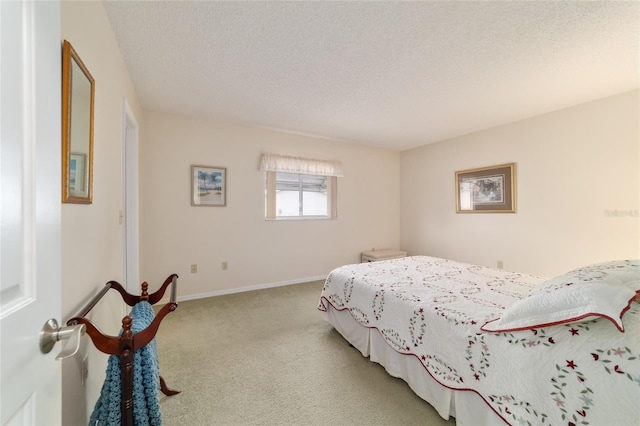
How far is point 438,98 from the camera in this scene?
2717mm

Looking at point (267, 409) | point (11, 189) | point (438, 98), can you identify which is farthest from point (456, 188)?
point (11, 189)

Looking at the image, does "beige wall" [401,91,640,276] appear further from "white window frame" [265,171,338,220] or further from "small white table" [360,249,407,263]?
"white window frame" [265,171,338,220]

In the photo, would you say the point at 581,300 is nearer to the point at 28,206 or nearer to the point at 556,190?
the point at 28,206

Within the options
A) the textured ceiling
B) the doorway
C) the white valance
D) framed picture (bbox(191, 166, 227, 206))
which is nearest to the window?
the white valance

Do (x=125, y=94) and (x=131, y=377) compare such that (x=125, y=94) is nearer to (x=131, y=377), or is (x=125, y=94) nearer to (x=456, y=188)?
(x=131, y=377)

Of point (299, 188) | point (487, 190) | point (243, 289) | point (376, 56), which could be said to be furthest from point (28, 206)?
point (487, 190)

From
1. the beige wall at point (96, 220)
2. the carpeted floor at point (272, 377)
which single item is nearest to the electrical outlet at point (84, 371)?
the beige wall at point (96, 220)

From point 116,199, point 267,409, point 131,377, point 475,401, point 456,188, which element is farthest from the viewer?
point 456,188

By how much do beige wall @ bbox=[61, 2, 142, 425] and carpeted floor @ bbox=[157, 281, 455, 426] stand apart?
556 mm

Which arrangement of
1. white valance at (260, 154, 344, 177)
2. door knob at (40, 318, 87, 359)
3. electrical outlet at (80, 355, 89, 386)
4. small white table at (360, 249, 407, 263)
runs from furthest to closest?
small white table at (360, 249, 407, 263) → white valance at (260, 154, 344, 177) → electrical outlet at (80, 355, 89, 386) → door knob at (40, 318, 87, 359)

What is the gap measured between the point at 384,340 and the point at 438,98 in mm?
2490

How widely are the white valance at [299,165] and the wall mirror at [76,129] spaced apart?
2.49 m

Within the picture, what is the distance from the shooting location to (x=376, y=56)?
1.98m

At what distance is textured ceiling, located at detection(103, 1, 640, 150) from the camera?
1565 mm
